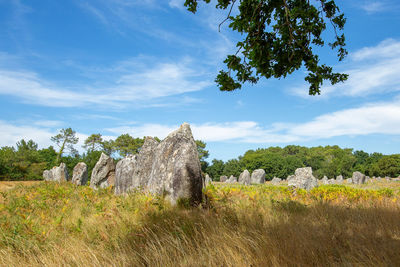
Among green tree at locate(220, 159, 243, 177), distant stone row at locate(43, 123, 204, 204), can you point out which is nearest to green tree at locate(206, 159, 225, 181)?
green tree at locate(220, 159, 243, 177)

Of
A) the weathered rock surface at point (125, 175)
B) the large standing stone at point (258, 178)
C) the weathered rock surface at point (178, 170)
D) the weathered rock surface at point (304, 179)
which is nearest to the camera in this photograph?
the weathered rock surface at point (178, 170)

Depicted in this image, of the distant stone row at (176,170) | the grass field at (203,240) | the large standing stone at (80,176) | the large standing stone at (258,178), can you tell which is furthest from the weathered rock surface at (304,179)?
the large standing stone at (258,178)

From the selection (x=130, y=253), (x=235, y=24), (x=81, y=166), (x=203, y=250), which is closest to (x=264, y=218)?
(x=203, y=250)

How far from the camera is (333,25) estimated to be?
5.95 metres

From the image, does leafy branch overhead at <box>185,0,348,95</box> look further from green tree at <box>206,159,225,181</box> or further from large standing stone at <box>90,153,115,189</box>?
green tree at <box>206,159,225,181</box>

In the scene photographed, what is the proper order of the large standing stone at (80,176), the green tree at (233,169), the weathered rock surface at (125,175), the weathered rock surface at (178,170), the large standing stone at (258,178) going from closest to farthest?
1. the weathered rock surface at (178,170)
2. the weathered rock surface at (125,175)
3. the large standing stone at (80,176)
4. the large standing stone at (258,178)
5. the green tree at (233,169)

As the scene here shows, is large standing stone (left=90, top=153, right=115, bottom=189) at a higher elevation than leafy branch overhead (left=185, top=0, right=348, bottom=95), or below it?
below

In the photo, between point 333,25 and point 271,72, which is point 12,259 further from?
point 333,25

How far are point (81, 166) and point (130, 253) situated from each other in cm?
1933

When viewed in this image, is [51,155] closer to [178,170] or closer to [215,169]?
[215,169]

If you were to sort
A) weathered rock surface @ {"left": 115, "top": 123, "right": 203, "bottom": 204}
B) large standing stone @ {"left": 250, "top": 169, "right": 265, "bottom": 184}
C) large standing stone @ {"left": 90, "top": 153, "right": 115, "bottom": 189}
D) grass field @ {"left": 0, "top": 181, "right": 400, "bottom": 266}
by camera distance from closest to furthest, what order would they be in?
grass field @ {"left": 0, "top": 181, "right": 400, "bottom": 266}
weathered rock surface @ {"left": 115, "top": 123, "right": 203, "bottom": 204}
large standing stone @ {"left": 90, "top": 153, "right": 115, "bottom": 189}
large standing stone @ {"left": 250, "top": 169, "right": 265, "bottom": 184}

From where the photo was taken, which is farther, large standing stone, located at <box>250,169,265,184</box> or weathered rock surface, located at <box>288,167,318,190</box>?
large standing stone, located at <box>250,169,265,184</box>

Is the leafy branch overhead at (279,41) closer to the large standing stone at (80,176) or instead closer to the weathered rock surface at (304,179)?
the weathered rock surface at (304,179)

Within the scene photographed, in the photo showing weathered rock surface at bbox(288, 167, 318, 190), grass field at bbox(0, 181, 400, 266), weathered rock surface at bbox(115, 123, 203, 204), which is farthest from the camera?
weathered rock surface at bbox(288, 167, 318, 190)
